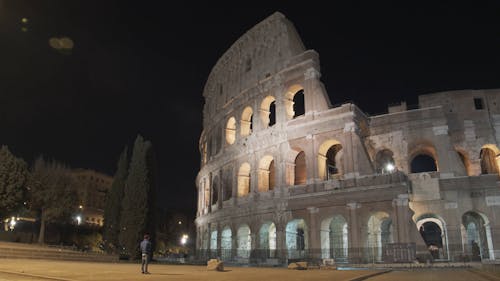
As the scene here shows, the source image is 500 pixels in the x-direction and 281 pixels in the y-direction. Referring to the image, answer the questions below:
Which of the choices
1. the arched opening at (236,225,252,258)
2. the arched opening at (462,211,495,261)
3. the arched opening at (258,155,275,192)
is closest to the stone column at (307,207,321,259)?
the arched opening at (258,155,275,192)

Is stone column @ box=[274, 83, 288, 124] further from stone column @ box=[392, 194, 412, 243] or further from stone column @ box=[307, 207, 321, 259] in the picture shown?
stone column @ box=[392, 194, 412, 243]

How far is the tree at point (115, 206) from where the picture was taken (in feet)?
101

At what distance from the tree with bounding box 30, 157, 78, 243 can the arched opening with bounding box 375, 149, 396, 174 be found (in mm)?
25040

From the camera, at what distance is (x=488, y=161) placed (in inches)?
1124

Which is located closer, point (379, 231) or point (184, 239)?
point (379, 231)

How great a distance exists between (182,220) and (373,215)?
52.3 metres

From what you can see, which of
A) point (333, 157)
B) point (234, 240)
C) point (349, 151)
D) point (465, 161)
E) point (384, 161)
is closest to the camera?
point (349, 151)

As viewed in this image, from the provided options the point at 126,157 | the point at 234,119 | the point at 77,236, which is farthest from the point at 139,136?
the point at 77,236

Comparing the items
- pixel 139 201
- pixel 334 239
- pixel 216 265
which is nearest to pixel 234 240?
pixel 334 239

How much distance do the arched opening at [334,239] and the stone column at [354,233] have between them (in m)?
0.54

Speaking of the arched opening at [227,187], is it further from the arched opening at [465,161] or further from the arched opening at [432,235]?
the arched opening at [432,235]

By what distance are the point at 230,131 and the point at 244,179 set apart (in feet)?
17.9

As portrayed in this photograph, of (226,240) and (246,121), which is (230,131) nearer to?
(246,121)

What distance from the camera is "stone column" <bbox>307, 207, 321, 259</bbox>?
25289 millimetres
